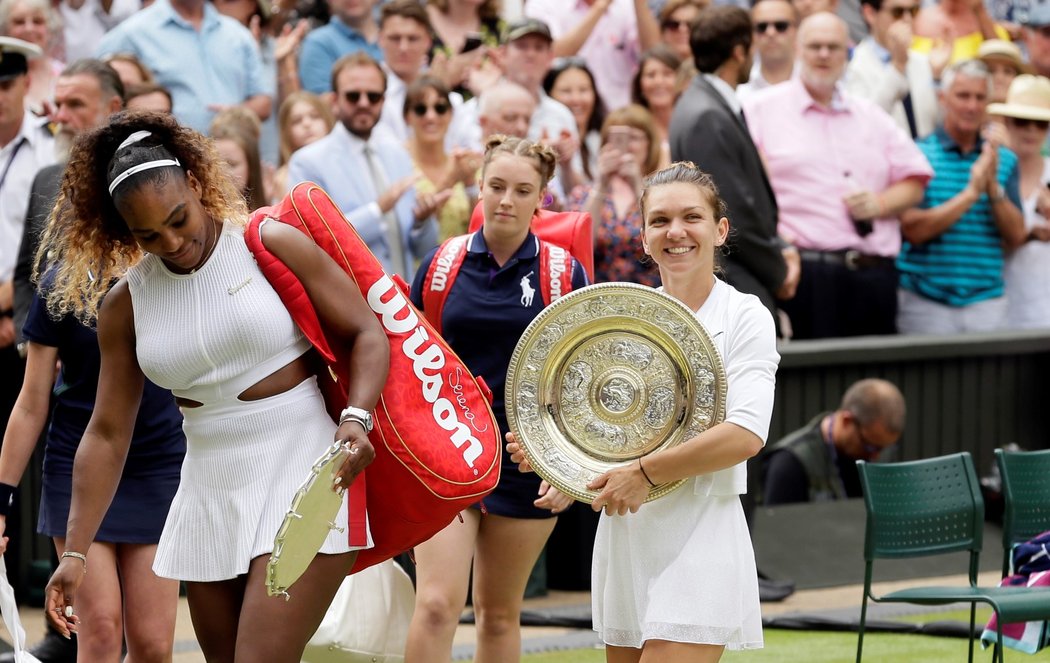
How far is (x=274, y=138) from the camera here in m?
9.70

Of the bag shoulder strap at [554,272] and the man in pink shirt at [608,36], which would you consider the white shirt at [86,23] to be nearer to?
the man in pink shirt at [608,36]

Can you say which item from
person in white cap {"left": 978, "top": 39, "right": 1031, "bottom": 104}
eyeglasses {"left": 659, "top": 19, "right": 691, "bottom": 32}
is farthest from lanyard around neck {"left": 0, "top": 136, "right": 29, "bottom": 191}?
person in white cap {"left": 978, "top": 39, "right": 1031, "bottom": 104}

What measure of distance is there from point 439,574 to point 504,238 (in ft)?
3.68

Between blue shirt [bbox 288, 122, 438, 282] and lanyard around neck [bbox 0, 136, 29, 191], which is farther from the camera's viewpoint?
blue shirt [bbox 288, 122, 438, 282]

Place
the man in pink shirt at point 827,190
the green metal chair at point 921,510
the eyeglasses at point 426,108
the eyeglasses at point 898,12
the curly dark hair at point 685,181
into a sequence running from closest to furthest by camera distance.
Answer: the curly dark hair at point 685,181
the green metal chair at point 921,510
the eyeglasses at point 426,108
the man in pink shirt at point 827,190
the eyeglasses at point 898,12

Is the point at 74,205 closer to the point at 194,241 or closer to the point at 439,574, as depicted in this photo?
the point at 194,241

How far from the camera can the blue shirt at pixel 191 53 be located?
29.2ft

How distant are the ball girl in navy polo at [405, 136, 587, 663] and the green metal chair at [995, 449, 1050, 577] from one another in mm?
2149

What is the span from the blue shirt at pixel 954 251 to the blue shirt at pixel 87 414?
591cm

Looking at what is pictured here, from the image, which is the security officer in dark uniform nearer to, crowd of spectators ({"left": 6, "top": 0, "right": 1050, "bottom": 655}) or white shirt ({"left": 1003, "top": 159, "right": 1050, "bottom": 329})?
crowd of spectators ({"left": 6, "top": 0, "right": 1050, "bottom": 655})

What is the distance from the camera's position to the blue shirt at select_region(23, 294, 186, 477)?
505cm

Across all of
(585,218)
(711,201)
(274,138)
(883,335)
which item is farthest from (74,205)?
(883,335)

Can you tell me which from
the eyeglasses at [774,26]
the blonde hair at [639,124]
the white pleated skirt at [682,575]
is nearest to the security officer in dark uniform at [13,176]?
the blonde hair at [639,124]

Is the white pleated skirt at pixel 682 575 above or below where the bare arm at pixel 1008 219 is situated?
below
